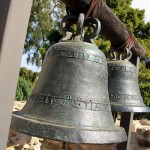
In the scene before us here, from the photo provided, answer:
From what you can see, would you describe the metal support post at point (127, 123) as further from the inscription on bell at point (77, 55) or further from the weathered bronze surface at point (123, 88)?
the inscription on bell at point (77, 55)

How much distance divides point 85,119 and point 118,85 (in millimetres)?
717

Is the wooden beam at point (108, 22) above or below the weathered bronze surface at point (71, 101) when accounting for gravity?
above

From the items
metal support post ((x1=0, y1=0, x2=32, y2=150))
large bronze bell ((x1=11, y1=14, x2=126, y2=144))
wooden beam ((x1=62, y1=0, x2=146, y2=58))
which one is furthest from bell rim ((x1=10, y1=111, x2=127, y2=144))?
wooden beam ((x1=62, y1=0, x2=146, y2=58))

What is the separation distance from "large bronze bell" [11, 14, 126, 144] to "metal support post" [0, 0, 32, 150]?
0.16 metres

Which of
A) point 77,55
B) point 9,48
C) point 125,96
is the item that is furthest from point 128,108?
point 9,48

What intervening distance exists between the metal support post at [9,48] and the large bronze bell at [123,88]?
33.8 inches

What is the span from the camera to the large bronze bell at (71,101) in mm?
852

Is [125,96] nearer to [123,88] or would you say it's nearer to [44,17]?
[123,88]

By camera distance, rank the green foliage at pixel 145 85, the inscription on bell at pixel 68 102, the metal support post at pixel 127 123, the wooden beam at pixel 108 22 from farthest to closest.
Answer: the green foliage at pixel 145 85
the metal support post at pixel 127 123
the wooden beam at pixel 108 22
the inscription on bell at pixel 68 102

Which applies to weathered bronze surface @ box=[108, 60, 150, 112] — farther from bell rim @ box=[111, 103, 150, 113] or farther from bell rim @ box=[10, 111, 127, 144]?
bell rim @ box=[10, 111, 127, 144]

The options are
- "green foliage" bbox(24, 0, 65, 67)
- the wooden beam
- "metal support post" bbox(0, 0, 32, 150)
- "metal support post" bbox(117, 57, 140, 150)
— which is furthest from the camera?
"green foliage" bbox(24, 0, 65, 67)

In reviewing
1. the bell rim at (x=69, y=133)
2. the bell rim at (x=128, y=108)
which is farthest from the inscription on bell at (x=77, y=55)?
the bell rim at (x=128, y=108)

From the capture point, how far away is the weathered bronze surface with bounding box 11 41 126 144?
852mm

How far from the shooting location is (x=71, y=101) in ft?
3.08
